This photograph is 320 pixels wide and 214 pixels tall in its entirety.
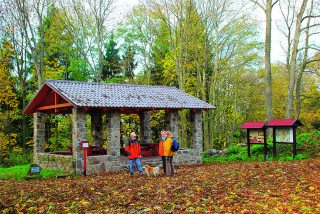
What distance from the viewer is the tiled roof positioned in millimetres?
11898

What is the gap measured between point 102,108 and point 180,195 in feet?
23.3

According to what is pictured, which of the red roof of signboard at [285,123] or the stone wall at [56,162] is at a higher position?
the red roof of signboard at [285,123]

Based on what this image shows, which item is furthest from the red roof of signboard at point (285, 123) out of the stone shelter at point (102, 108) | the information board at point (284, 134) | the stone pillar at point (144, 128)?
the stone pillar at point (144, 128)

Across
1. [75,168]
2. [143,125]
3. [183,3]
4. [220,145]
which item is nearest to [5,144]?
[143,125]

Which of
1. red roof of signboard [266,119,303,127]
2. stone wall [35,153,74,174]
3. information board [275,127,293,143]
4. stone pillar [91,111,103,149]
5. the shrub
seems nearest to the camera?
stone wall [35,153,74,174]

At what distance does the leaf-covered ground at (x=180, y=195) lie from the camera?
555 cm

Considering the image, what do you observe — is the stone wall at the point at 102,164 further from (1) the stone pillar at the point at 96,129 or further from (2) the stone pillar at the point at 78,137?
(1) the stone pillar at the point at 96,129

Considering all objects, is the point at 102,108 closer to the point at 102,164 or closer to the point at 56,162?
the point at 102,164

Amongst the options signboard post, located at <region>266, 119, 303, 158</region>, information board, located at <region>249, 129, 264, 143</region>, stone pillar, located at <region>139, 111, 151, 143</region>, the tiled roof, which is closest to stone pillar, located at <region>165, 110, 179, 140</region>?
the tiled roof

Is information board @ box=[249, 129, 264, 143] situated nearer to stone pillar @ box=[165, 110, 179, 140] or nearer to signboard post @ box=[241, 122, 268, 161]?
signboard post @ box=[241, 122, 268, 161]

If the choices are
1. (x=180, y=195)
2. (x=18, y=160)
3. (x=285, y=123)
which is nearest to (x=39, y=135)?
(x=18, y=160)

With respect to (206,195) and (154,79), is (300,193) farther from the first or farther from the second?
(154,79)

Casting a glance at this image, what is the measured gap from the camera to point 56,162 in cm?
1277

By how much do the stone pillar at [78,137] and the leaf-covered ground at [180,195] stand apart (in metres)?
2.08
